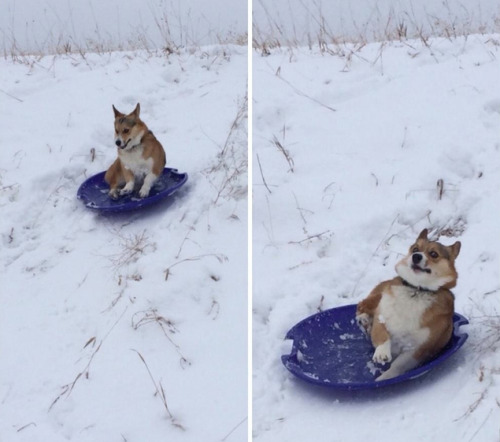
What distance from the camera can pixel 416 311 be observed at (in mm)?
1905

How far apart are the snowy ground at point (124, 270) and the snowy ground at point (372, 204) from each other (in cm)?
10

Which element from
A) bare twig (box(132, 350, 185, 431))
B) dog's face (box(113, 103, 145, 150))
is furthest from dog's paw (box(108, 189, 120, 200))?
bare twig (box(132, 350, 185, 431))

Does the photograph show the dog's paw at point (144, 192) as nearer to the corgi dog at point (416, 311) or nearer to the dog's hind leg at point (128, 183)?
the dog's hind leg at point (128, 183)

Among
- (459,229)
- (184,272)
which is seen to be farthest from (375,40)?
(184,272)

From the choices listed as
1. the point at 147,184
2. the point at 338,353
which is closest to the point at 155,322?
the point at 338,353

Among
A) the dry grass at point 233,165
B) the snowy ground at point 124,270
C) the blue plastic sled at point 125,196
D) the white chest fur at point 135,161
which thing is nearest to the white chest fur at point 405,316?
the snowy ground at point 124,270

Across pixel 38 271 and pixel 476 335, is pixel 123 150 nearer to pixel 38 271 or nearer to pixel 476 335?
pixel 38 271

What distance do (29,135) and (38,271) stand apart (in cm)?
86

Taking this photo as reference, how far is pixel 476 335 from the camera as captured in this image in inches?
79.0

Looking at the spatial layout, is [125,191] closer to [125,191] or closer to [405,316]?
[125,191]

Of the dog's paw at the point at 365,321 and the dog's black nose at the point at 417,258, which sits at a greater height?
the dog's black nose at the point at 417,258

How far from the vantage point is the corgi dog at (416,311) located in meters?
1.89

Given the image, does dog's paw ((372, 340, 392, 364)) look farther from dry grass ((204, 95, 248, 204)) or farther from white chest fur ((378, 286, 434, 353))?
dry grass ((204, 95, 248, 204))

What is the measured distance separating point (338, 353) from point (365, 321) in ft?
0.36
